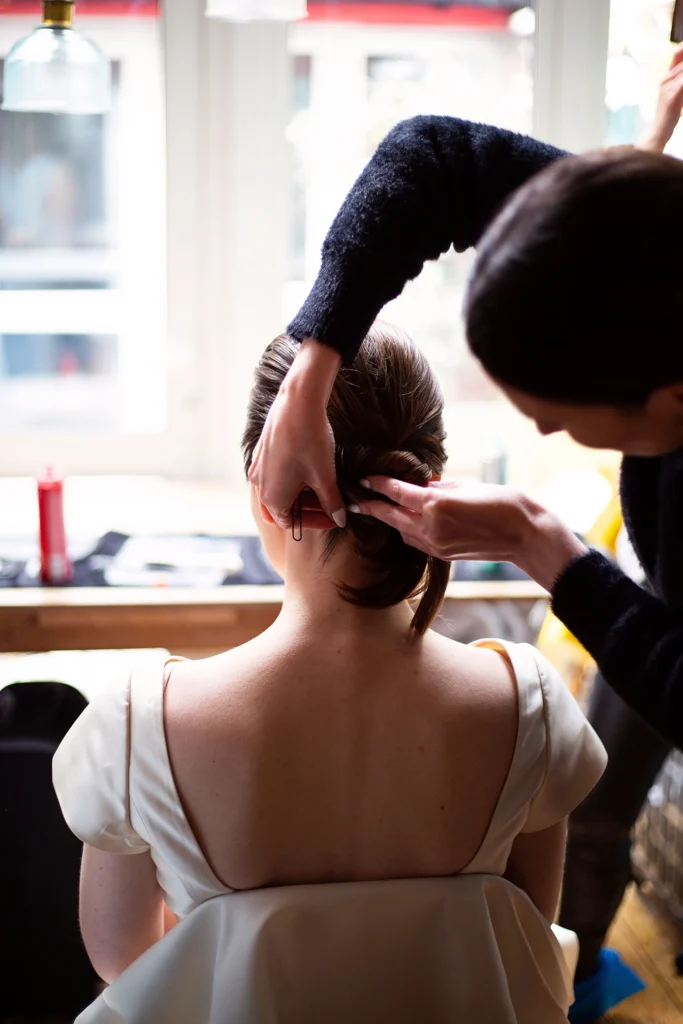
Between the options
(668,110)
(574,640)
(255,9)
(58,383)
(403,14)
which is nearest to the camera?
(668,110)

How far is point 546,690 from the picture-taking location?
120 centimetres

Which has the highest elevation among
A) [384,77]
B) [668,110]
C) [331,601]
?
[384,77]

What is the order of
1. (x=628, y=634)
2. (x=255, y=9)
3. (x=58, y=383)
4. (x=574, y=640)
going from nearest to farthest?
(x=628, y=634) < (x=255, y=9) < (x=574, y=640) < (x=58, y=383)

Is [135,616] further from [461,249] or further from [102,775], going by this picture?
[461,249]

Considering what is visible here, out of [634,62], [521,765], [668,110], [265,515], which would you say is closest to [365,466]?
[265,515]

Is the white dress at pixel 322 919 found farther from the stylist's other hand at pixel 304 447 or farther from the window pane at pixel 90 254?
the window pane at pixel 90 254

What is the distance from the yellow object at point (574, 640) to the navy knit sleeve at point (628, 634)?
1.27 m

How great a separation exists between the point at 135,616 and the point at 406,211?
1.14 meters

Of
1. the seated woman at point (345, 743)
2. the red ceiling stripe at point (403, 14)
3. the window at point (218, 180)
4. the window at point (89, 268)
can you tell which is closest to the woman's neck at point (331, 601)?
the seated woman at point (345, 743)

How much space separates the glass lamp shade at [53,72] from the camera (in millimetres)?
2027

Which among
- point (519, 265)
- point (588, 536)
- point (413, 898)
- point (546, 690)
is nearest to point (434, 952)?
point (413, 898)

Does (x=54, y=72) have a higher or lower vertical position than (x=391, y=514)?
higher

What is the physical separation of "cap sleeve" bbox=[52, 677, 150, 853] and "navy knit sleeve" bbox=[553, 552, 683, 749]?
49 centimetres

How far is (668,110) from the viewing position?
132 cm
